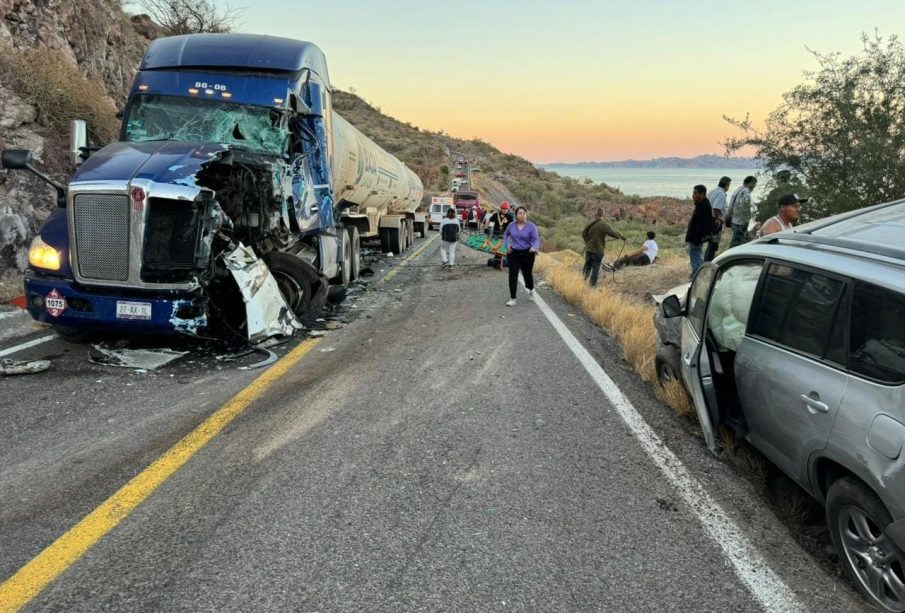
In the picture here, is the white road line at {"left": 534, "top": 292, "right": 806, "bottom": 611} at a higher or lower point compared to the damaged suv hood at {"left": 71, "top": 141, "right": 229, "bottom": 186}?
lower

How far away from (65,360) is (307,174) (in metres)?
4.00

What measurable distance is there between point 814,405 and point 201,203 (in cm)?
549

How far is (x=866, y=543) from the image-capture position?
2742mm

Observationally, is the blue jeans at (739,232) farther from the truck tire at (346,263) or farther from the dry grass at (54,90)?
the dry grass at (54,90)

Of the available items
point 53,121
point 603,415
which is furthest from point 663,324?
point 53,121

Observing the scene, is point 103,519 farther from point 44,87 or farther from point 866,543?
point 44,87

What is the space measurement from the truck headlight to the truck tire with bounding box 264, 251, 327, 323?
6.94 ft

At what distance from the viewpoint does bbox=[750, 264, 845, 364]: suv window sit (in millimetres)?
3051

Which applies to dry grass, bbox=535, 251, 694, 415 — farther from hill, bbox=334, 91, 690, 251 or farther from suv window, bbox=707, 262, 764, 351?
hill, bbox=334, 91, 690, 251

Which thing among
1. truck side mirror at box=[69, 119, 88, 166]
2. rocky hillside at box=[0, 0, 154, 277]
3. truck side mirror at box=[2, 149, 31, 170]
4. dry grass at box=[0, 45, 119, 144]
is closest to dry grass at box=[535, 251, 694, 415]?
truck side mirror at box=[2, 149, 31, 170]

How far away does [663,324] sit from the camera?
6.05 meters

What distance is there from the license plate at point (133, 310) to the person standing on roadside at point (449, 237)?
10.7 m

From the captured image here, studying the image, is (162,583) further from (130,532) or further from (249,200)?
(249,200)

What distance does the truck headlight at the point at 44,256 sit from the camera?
6059 mm
